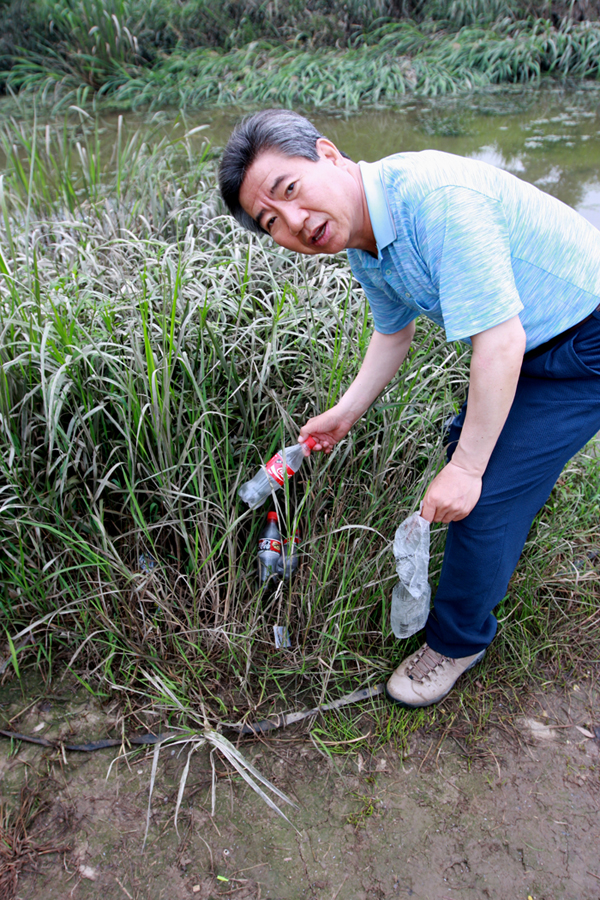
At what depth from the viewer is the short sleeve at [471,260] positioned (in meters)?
1.18

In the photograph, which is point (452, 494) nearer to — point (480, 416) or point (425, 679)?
point (480, 416)

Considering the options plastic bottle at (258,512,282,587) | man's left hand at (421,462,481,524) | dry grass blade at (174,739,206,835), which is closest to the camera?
man's left hand at (421,462,481,524)

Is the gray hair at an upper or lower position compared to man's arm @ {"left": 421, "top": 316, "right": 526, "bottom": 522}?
upper

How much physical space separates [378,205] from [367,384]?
61 cm

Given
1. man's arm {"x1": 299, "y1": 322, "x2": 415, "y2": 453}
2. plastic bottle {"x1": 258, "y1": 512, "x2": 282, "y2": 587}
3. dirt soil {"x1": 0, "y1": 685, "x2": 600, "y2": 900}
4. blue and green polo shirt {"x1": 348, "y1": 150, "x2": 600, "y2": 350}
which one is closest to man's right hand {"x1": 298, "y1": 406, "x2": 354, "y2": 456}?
man's arm {"x1": 299, "y1": 322, "x2": 415, "y2": 453}

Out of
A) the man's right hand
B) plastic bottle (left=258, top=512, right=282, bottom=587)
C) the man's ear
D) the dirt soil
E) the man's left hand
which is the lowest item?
the dirt soil

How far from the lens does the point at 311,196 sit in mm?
1323

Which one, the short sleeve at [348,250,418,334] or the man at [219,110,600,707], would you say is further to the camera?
the short sleeve at [348,250,418,334]

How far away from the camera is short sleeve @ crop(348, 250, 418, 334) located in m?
1.57

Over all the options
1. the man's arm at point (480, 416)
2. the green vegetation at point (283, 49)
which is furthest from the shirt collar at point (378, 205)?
the green vegetation at point (283, 49)

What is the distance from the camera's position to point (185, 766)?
1.63m

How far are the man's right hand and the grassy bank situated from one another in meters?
0.05

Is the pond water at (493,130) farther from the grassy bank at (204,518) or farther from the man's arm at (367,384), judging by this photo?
the man's arm at (367,384)

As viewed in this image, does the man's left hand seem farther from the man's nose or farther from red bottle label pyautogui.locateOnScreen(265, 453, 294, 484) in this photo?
the man's nose
